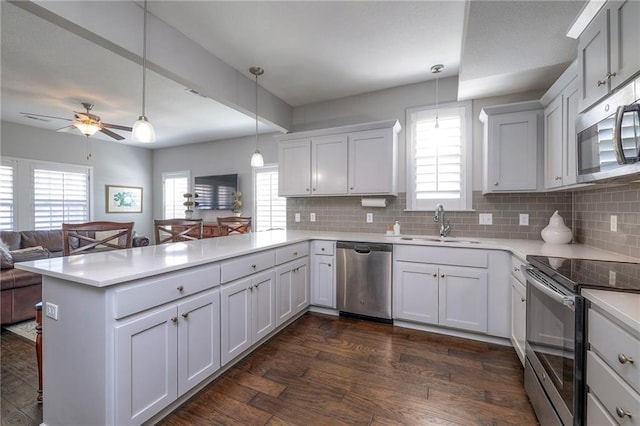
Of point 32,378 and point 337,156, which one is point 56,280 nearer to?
point 32,378

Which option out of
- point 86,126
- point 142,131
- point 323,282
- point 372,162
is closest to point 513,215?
point 372,162

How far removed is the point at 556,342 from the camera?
135 cm

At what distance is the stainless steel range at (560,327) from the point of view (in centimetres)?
113

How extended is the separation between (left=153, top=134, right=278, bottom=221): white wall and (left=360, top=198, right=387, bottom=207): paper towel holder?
2.56 metres

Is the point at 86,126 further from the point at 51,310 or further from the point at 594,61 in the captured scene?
the point at 594,61

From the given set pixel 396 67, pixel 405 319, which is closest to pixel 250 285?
pixel 405 319

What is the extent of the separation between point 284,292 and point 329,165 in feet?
5.35

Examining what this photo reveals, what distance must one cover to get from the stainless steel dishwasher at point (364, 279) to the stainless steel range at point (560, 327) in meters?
1.27

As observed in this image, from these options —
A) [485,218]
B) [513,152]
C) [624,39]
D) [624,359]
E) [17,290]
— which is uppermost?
[624,39]

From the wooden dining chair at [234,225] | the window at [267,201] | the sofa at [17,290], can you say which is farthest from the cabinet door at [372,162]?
the sofa at [17,290]

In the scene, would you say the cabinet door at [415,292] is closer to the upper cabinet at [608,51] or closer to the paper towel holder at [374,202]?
the paper towel holder at [374,202]

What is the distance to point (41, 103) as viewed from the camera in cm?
395

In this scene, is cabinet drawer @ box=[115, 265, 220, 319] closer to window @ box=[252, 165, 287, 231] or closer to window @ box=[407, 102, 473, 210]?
window @ box=[407, 102, 473, 210]

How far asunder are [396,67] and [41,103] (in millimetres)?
4886
